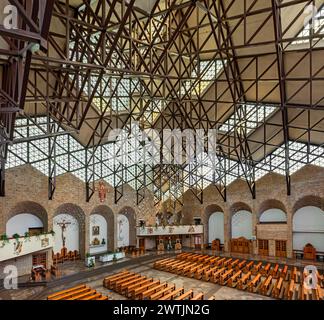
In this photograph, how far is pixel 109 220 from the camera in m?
31.2

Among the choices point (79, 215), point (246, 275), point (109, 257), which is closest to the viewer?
point (246, 275)

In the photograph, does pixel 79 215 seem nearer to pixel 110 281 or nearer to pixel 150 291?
pixel 110 281

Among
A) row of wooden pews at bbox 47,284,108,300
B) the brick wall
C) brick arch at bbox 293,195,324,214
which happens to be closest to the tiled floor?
row of wooden pews at bbox 47,284,108,300

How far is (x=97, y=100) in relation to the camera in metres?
25.8

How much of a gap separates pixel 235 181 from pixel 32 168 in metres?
18.8

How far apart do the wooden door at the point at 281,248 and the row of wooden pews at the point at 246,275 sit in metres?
3.27

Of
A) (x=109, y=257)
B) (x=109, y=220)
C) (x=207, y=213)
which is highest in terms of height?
(x=207, y=213)

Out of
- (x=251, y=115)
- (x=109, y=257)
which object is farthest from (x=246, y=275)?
(x=251, y=115)

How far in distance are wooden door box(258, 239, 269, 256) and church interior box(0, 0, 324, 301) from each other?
11 centimetres

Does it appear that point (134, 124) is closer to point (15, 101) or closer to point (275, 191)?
point (275, 191)

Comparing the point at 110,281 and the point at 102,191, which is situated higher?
the point at 102,191

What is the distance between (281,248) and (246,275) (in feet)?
30.7

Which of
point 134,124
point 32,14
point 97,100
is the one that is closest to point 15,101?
point 32,14

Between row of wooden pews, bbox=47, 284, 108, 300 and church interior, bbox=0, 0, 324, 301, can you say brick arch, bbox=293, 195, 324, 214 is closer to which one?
church interior, bbox=0, 0, 324, 301
